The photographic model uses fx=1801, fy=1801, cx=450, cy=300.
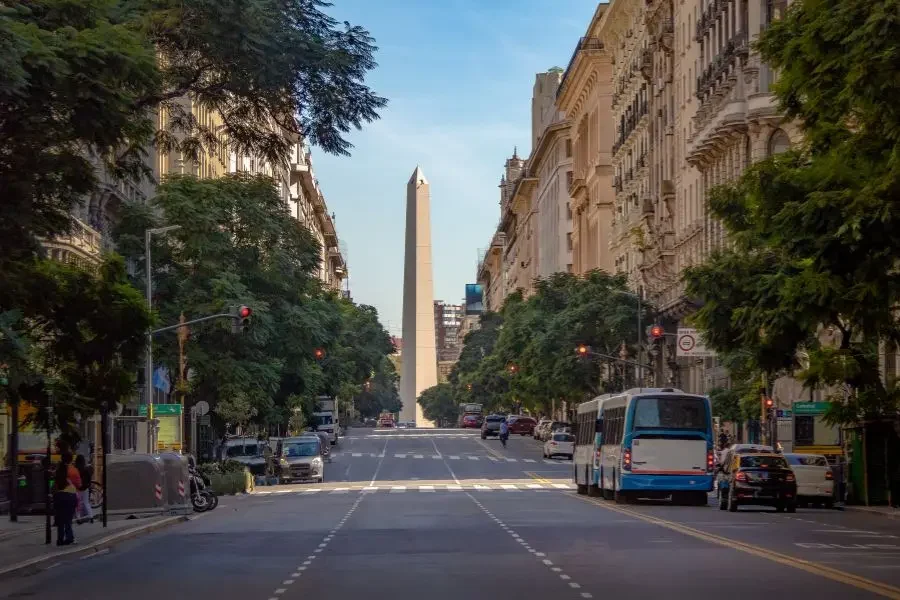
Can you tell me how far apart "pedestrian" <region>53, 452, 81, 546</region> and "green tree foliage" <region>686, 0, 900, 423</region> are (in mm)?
12915

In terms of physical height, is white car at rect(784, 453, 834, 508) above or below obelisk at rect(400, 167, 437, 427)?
below

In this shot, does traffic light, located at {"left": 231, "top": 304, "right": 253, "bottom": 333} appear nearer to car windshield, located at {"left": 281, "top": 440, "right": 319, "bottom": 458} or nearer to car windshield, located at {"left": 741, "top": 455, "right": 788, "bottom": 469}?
car windshield, located at {"left": 741, "top": 455, "right": 788, "bottom": 469}

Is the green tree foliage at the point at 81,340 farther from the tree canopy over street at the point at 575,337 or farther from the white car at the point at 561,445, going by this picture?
the white car at the point at 561,445

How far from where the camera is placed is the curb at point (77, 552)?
83.2ft

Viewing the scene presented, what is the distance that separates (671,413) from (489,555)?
21476 mm

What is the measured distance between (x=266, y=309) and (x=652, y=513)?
1262 inches

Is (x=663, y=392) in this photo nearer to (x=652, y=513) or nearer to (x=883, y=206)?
(x=652, y=513)

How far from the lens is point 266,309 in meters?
72.1

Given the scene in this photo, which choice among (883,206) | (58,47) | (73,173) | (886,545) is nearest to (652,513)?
(886,545)

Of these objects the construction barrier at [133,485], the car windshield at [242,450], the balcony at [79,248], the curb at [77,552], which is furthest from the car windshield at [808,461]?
the car windshield at [242,450]

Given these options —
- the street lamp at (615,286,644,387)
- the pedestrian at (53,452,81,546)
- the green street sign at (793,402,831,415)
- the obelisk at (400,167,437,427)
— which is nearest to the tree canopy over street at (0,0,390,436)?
the pedestrian at (53,452,81,546)

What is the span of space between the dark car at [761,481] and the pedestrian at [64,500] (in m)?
18.4

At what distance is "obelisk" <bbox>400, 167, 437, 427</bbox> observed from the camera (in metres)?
187

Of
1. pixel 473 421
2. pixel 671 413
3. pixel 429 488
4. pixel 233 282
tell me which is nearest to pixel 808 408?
pixel 671 413
